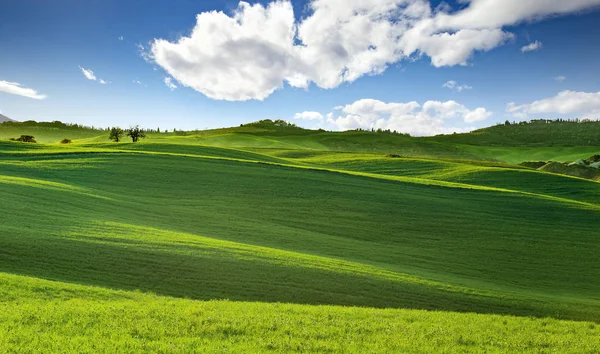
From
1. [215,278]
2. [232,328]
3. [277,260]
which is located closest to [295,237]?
[277,260]

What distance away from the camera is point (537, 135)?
504 ft

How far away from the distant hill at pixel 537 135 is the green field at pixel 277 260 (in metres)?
93.4

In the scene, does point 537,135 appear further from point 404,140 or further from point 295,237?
point 295,237

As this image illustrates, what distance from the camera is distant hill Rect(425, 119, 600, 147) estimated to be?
138750 millimetres

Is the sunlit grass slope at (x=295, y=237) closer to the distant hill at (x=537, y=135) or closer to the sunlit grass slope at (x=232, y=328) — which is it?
the sunlit grass slope at (x=232, y=328)

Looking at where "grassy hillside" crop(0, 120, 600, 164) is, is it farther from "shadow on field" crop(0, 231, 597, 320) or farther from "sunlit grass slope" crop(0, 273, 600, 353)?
"sunlit grass slope" crop(0, 273, 600, 353)

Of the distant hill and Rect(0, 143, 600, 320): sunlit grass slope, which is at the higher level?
the distant hill

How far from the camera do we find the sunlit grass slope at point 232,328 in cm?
978

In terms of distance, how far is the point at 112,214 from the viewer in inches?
1066

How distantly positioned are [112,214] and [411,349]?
21.9 m

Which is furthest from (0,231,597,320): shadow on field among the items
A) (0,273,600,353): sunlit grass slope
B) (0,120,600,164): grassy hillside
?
(0,120,600,164): grassy hillside

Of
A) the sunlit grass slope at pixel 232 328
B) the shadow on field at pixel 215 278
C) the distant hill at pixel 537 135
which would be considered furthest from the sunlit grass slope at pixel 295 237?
the distant hill at pixel 537 135

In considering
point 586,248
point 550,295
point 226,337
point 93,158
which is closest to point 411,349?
point 226,337

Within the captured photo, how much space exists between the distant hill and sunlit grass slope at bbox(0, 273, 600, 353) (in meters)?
136
